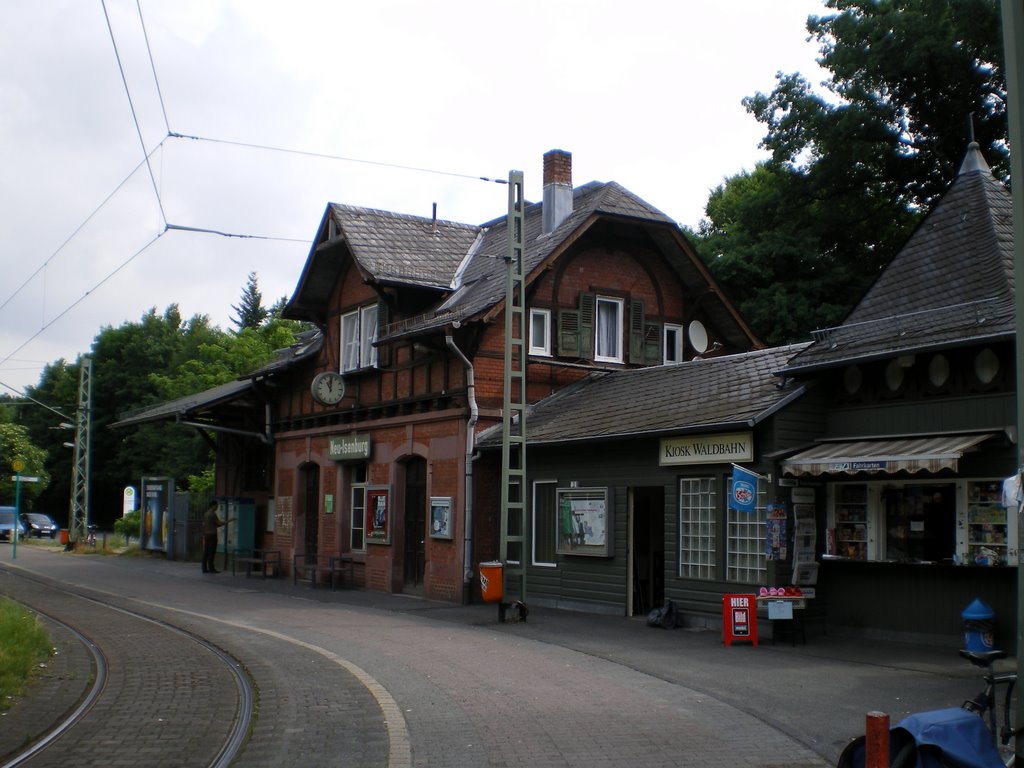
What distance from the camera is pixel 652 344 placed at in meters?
24.8

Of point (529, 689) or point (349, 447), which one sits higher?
point (349, 447)

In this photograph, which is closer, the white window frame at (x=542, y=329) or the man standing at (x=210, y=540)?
the white window frame at (x=542, y=329)

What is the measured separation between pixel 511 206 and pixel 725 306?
8.54 meters

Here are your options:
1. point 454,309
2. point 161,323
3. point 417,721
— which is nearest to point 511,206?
point 454,309

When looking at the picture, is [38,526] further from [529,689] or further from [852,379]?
[529,689]

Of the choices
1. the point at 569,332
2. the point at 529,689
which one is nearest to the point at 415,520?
the point at 569,332

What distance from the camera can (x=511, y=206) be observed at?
60.6 feet

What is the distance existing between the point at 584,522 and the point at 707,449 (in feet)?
11.2

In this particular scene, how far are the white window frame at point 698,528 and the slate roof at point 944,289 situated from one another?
2408mm

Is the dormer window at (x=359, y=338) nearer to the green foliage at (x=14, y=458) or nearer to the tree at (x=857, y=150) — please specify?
the tree at (x=857, y=150)

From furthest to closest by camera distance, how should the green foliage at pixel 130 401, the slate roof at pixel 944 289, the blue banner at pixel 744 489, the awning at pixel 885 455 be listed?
1. the green foliage at pixel 130 401
2. the blue banner at pixel 744 489
3. the slate roof at pixel 944 289
4. the awning at pixel 885 455

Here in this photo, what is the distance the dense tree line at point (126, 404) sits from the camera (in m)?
60.6

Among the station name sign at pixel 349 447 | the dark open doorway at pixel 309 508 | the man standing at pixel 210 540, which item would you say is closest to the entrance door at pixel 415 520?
the station name sign at pixel 349 447

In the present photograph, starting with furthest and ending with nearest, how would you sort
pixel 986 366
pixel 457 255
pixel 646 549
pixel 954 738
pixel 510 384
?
1. pixel 457 255
2. pixel 646 549
3. pixel 510 384
4. pixel 986 366
5. pixel 954 738
